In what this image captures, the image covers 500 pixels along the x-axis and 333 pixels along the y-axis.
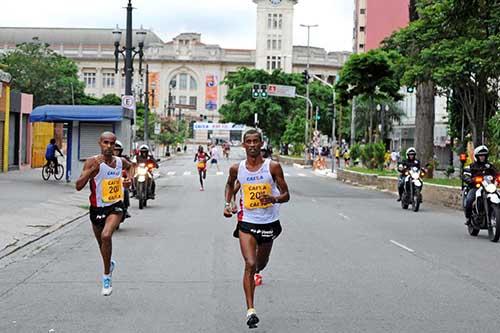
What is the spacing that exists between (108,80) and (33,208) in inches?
4883

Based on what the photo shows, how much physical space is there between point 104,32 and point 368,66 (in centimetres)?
11672

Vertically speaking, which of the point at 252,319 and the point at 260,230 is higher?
the point at 260,230

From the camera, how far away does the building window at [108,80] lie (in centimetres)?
14126

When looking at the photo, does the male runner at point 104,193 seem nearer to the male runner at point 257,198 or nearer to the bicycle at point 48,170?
the male runner at point 257,198

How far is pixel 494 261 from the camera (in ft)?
41.1

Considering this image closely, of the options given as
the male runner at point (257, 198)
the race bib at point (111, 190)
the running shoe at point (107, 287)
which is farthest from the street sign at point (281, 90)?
the male runner at point (257, 198)

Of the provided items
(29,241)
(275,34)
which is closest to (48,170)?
(29,241)

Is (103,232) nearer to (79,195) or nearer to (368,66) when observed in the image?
(79,195)

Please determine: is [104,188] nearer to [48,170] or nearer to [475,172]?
[475,172]

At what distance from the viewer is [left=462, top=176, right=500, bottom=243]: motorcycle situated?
1492 centimetres

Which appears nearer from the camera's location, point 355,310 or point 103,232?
point 355,310

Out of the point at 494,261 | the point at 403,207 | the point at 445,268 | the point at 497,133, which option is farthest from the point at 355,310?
the point at 403,207

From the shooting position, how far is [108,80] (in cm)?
14188

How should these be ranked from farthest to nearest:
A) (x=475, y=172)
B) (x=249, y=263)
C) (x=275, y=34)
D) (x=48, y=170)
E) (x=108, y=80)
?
(x=108, y=80) < (x=275, y=34) < (x=48, y=170) < (x=475, y=172) < (x=249, y=263)
